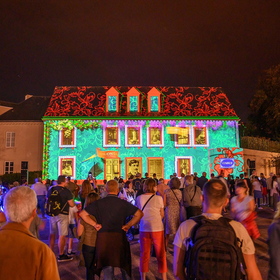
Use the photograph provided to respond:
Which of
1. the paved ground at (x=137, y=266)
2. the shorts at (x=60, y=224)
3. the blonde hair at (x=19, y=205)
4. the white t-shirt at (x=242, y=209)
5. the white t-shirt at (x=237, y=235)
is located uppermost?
the blonde hair at (x=19, y=205)

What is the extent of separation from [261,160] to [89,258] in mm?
25186

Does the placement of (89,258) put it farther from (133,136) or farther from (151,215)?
(133,136)

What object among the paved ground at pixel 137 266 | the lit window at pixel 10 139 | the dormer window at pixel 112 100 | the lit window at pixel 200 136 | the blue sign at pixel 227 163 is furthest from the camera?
the lit window at pixel 10 139

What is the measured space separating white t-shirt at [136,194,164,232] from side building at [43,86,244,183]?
17.2 meters

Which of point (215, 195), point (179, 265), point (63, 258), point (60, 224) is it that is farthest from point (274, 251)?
point (63, 258)

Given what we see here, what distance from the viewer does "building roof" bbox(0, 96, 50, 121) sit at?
2634 cm

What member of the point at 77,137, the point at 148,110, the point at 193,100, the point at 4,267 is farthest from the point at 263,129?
the point at 4,267

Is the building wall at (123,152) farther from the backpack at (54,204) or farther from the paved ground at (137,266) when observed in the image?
the backpack at (54,204)

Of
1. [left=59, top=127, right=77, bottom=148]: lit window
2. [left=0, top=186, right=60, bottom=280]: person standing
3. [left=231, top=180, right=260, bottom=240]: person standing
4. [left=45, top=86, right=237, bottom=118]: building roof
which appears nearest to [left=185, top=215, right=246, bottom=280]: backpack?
[left=0, top=186, right=60, bottom=280]: person standing

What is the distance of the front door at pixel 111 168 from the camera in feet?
74.9

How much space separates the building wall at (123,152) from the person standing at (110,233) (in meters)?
18.4

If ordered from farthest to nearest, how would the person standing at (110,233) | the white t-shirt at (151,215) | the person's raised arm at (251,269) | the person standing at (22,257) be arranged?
the white t-shirt at (151,215) → the person standing at (110,233) → the person's raised arm at (251,269) → the person standing at (22,257)

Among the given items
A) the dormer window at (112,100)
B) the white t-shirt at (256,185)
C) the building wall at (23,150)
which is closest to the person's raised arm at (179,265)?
the white t-shirt at (256,185)

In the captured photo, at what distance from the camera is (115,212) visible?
14.6 feet
